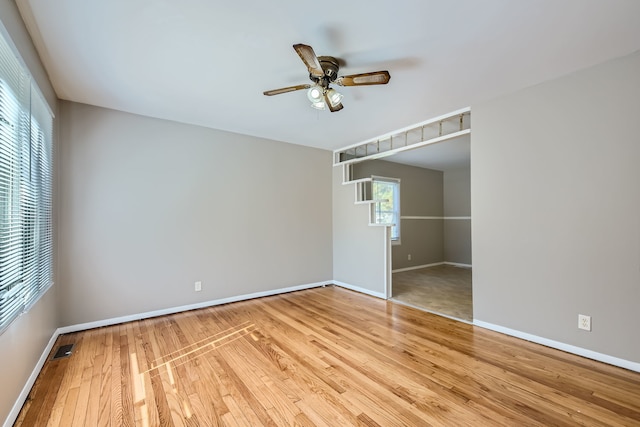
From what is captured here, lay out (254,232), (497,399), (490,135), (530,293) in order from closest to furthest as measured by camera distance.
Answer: (497,399) < (530,293) < (490,135) < (254,232)

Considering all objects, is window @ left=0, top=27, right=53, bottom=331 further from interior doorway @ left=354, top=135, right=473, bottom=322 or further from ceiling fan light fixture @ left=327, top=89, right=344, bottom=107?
interior doorway @ left=354, top=135, right=473, bottom=322

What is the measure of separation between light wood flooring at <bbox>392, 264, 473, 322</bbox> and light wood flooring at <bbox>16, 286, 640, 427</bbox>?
0.56m

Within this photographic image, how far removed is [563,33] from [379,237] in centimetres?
301

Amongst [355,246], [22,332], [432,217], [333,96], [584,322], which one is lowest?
[584,322]

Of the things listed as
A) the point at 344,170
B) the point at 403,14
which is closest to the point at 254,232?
the point at 344,170

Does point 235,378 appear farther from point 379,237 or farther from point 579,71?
point 579,71

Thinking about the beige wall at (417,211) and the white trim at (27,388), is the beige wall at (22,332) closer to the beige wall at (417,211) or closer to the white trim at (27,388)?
the white trim at (27,388)

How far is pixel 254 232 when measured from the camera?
4230 mm

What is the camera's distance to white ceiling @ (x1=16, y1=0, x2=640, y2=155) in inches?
68.1

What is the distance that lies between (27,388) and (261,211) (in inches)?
115

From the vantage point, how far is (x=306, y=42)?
2053 millimetres

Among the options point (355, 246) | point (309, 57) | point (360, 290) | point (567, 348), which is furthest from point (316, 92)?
point (360, 290)

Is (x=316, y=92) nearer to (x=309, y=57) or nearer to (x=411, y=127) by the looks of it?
(x=309, y=57)

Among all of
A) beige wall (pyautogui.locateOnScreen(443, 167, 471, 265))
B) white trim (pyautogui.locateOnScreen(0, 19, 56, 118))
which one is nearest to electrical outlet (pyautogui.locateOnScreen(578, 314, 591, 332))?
white trim (pyautogui.locateOnScreen(0, 19, 56, 118))
